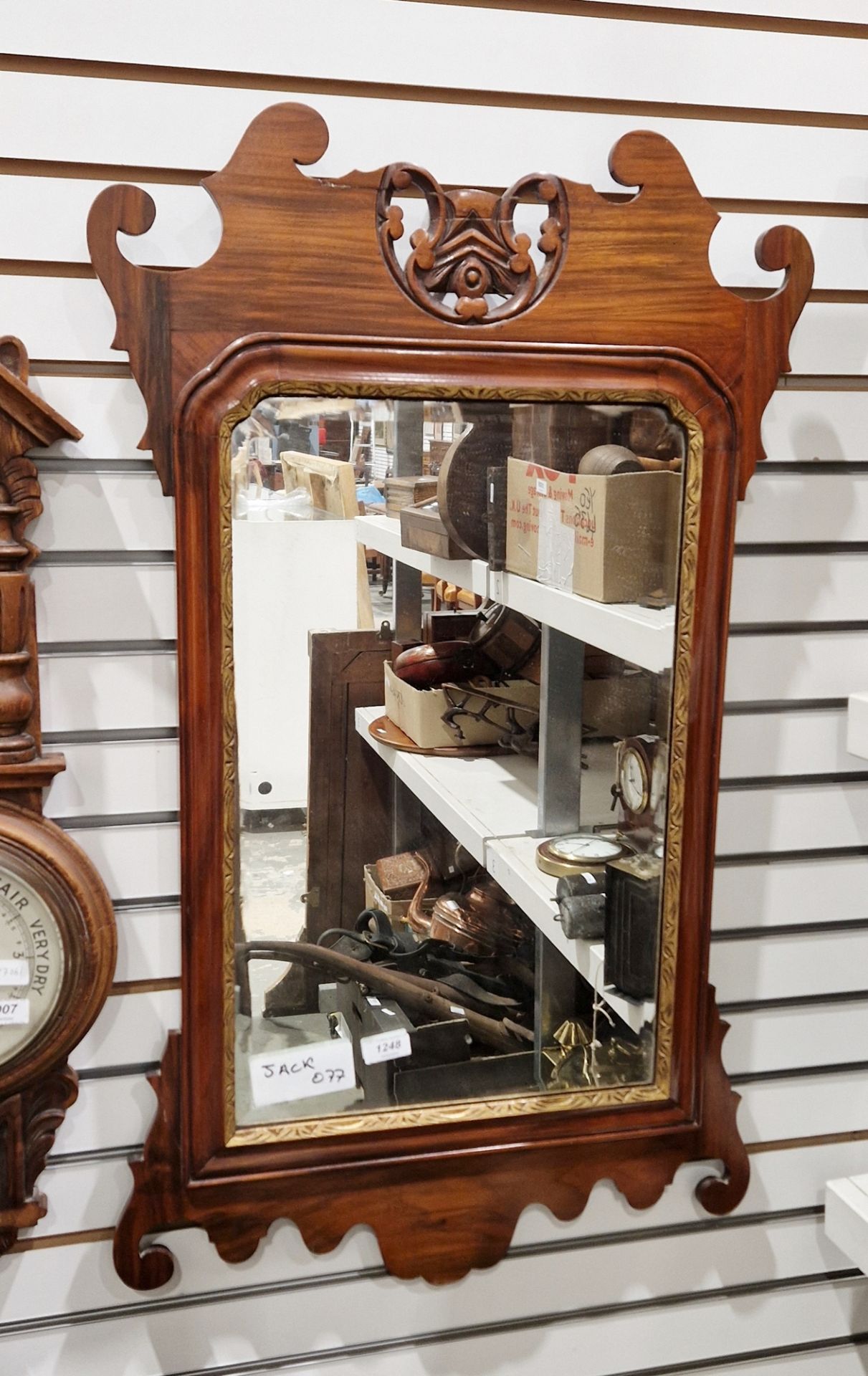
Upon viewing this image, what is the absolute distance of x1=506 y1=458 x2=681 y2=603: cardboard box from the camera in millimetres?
1210

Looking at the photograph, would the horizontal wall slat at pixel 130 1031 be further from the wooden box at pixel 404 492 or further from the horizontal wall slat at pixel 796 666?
the horizontal wall slat at pixel 796 666

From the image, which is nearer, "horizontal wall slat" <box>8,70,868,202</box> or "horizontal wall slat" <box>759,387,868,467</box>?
"horizontal wall slat" <box>8,70,868,202</box>

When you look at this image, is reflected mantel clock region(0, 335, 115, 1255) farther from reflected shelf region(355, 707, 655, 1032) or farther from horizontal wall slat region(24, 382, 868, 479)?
horizontal wall slat region(24, 382, 868, 479)

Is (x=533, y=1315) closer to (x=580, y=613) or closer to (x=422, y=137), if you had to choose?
(x=580, y=613)

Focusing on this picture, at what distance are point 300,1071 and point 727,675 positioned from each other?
0.65 metres

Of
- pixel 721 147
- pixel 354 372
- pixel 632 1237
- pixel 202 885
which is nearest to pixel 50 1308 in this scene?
pixel 202 885

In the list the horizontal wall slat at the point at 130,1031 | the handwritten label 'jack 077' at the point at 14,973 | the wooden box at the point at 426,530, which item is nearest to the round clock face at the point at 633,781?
the wooden box at the point at 426,530

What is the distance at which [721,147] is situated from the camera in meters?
1.26

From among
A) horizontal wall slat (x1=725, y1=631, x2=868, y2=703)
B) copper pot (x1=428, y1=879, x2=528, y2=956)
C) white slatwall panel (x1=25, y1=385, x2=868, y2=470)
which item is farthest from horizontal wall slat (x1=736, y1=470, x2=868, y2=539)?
copper pot (x1=428, y1=879, x2=528, y2=956)

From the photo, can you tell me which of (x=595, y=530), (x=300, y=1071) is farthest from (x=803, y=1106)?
(x=595, y=530)

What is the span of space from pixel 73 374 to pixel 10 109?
25 centimetres

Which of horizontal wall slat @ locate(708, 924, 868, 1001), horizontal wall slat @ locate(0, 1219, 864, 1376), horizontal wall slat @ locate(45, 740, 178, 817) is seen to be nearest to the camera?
horizontal wall slat @ locate(45, 740, 178, 817)

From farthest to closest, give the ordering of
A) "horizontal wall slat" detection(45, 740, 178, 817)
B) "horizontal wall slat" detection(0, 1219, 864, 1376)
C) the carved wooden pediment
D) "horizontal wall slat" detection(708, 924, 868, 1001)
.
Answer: "horizontal wall slat" detection(708, 924, 868, 1001) < "horizontal wall slat" detection(0, 1219, 864, 1376) < "horizontal wall slat" detection(45, 740, 178, 817) < the carved wooden pediment

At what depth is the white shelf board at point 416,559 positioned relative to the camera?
117 cm
